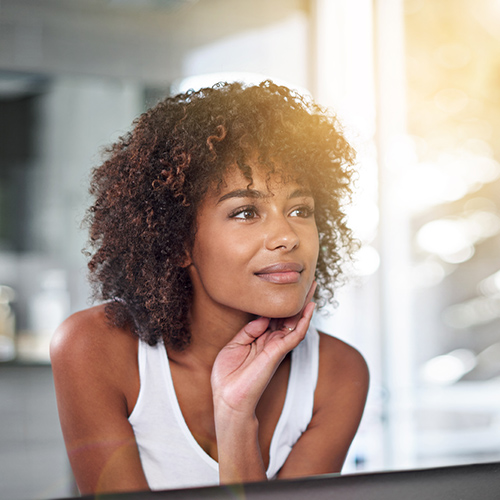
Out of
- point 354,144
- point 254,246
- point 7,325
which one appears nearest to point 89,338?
point 7,325

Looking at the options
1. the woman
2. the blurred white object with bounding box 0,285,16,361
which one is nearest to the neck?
the woman

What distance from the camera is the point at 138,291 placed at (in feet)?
2.52

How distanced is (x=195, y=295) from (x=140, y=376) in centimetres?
14

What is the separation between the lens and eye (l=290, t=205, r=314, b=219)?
76 cm

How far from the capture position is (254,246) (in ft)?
2.37

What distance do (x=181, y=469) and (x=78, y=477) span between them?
0.45ft

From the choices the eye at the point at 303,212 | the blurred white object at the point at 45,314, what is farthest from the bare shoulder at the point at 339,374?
the blurred white object at the point at 45,314

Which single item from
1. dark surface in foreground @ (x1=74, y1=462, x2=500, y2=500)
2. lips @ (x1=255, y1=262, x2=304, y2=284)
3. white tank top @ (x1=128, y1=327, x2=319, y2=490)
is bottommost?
dark surface in foreground @ (x1=74, y1=462, x2=500, y2=500)

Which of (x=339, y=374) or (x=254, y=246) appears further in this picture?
(x=339, y=374)

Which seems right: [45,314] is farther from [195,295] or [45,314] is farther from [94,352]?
[195,295]

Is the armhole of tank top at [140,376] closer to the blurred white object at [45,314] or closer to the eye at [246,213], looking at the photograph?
the blurred white object at [45,314]

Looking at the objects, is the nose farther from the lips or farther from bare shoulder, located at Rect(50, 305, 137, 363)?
bare shoulder, located at Rect(50, 305, 137, 363)

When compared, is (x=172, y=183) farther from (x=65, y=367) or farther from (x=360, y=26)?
(x=360, y=26)

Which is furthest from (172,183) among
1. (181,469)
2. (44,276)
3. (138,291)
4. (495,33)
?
(495,33)
